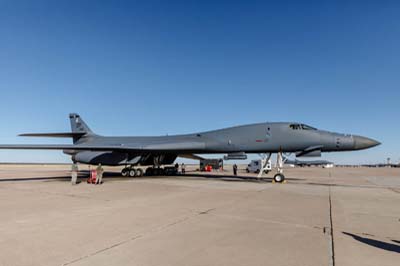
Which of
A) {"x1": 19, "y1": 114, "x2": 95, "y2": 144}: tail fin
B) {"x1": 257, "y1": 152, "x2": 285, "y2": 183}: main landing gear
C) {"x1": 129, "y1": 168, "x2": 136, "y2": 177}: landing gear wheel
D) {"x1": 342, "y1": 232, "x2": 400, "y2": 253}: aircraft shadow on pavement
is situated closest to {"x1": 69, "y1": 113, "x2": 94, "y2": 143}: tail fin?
{"x1": 19, "y1": 114, "x2": 95, "y2": 144}: tail fin

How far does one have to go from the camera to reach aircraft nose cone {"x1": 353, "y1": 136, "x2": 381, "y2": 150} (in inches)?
598

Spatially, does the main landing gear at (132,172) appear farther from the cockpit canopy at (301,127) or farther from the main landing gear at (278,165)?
the cockpit canopy at (301,127)

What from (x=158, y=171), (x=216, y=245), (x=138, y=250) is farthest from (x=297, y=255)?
(x=158, y=171)

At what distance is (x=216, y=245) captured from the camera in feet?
13.5

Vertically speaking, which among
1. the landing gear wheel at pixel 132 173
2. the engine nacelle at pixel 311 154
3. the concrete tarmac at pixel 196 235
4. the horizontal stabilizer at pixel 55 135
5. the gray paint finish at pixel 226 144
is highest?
the horizontal stabilizer at pixel 55 135

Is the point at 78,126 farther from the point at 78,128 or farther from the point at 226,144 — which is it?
the point at 226,144

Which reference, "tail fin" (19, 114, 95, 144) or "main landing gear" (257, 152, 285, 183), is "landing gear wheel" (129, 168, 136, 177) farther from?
"main landing gear" (257, 152, 285, 183)

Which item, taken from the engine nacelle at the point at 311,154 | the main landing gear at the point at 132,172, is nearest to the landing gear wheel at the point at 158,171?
the main landing gear at the point at 132,172

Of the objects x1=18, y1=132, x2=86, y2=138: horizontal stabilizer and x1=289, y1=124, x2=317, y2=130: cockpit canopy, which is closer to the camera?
x1=289, y1=124, x2=317, y2=130: cockpit canopy

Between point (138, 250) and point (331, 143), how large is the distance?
14162mm

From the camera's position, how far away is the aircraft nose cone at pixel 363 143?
15.2m

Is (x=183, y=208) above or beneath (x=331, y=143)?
beneath

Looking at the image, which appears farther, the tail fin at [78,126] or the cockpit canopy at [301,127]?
the tail fin at [78,126]

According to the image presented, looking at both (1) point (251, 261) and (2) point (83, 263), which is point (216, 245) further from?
(2) point (83, 263)
